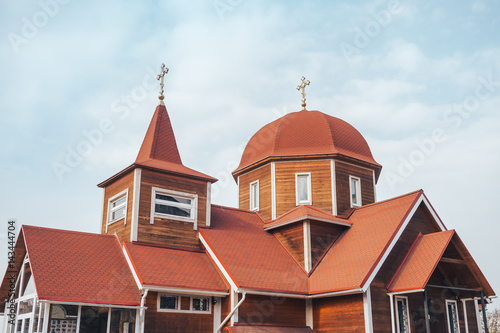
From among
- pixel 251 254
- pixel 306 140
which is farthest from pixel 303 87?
pixel 251 254

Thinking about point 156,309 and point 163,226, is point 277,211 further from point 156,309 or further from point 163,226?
point 156,309

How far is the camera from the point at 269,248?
1875cm

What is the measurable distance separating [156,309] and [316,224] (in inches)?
272

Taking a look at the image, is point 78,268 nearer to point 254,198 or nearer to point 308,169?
point 254,198

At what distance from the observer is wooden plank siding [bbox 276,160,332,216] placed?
20.7m

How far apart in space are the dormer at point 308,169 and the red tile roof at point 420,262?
170 inches

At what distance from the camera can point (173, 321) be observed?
50.1 ft

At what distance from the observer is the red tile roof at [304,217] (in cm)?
1847

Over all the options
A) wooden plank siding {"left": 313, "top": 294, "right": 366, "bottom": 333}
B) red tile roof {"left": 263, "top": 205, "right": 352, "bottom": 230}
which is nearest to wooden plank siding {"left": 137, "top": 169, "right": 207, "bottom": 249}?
red tile roof {"left": 263, "top": 205, "right": 352, "bottom": 230}

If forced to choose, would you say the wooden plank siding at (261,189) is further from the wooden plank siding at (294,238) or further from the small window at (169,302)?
the small window at (169,302)

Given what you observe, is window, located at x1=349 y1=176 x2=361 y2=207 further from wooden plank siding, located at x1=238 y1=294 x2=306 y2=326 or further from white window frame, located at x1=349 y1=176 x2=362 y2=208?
wooden plank siding, located at x1=238 y1=294 x2=306 y2=326

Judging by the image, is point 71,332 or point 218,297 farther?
point 218,297

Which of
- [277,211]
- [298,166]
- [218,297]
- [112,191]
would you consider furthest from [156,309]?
[298,166]

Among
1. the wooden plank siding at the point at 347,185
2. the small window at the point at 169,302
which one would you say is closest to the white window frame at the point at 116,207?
the small window at the point at 169,302
